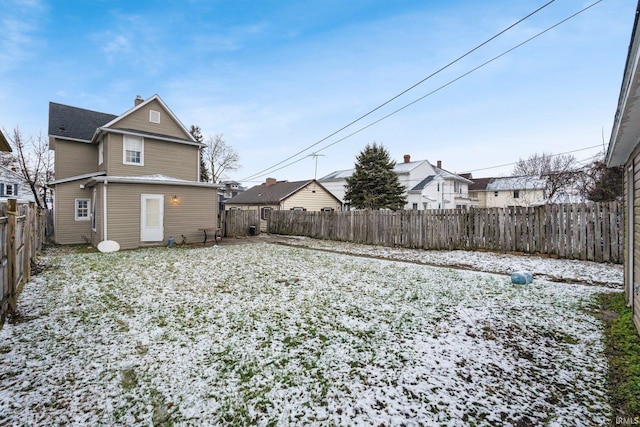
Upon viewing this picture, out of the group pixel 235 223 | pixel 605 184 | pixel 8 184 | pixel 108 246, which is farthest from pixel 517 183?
pixel 8 184

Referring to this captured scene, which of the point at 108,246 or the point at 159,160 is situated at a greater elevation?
the point at 159,160

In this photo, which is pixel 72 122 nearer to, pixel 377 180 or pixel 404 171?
pixel 377 180

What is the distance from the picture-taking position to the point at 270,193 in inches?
1027

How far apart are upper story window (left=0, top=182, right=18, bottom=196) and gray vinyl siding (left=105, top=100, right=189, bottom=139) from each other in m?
8.76

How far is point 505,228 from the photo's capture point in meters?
9.62

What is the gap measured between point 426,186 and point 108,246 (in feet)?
84.1

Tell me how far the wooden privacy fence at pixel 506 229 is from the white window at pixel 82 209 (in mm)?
13030

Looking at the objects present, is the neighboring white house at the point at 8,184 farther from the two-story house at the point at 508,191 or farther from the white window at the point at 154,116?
the two-story house at the point at 508,191

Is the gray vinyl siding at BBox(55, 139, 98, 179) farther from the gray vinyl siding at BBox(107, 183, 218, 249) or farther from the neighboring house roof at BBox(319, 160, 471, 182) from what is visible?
the neighboring house roof at BBox(319, 160, 471, 182)

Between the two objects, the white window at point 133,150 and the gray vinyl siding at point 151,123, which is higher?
the gray vinyl siding at point 151,123

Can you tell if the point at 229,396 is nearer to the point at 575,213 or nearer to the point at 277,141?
the point at 575,213

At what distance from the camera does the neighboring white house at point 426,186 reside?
27.5 m

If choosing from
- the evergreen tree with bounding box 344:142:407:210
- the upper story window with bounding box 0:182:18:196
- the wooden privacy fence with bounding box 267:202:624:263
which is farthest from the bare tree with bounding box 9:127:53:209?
the wooden privacy fence with bounding box 267:202:624:263

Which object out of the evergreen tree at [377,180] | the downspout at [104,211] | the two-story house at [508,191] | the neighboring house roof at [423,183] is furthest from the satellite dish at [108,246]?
the two-story house at [508,191]
